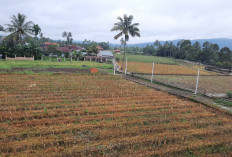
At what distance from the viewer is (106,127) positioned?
5598 millimetres

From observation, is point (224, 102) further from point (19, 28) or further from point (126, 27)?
point (19, 28)

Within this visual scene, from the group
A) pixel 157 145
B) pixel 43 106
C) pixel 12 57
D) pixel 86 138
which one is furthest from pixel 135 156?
pixel 12 57

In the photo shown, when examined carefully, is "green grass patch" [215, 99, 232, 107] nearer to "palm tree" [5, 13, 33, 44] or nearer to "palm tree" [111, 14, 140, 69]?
"palm tree" [111, 14, 140, 69]

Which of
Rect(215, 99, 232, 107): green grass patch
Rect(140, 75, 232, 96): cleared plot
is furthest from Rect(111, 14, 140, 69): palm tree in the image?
Rect(215, 99, 232, 107): green grass patch

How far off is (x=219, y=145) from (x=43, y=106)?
21.3 feet

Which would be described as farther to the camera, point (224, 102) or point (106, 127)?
point (224, 102)

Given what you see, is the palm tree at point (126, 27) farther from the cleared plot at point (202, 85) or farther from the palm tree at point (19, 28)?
the palm tree at point (19, 28)

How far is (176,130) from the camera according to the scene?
18.6ft

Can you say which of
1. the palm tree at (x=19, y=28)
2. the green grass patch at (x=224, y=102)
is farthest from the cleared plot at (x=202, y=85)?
the palm tree at (x=19, y=28)

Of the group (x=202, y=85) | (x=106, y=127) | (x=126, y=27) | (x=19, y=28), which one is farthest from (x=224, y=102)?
(x=19, y=28)

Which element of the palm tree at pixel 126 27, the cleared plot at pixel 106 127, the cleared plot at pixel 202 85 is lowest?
the cleared plot at pixel 106 127

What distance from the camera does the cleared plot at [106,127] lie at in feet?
14.4

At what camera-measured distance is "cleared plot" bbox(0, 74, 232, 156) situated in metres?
4.40

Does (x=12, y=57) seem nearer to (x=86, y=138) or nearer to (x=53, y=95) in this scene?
(x=53, y=95)
